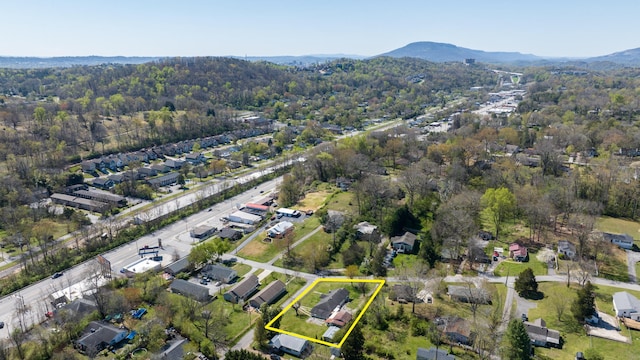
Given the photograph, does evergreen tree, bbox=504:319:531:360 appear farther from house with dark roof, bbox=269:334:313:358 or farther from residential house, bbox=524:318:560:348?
house with dark roof, bbox=269:334:313:358

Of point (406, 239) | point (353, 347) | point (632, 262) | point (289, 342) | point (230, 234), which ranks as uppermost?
point (353, 347)

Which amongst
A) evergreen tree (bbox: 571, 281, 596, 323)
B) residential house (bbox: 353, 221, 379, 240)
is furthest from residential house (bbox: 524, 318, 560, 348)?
residential house (bbox: 353, 221, 379, 240)

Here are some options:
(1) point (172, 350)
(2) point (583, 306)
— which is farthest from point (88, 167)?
(2) point (583, 306)

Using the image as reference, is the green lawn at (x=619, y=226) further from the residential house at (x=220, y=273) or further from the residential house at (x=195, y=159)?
the residential house at (x=195, y=159)

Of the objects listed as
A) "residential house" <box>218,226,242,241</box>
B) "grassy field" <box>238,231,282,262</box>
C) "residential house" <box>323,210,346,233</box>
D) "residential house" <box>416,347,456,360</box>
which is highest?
"residential house" <box>323,210,346,233</box>

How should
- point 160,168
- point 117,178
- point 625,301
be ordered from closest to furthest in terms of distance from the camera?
point 625,301 < point 117,178 < point 160,168

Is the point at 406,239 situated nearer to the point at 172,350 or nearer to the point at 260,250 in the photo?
the point at 260,250
